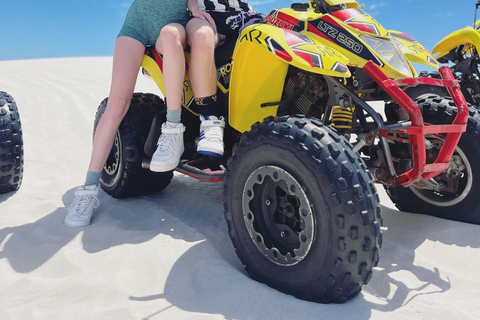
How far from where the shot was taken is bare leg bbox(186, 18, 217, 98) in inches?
109

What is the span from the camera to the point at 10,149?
3586mm

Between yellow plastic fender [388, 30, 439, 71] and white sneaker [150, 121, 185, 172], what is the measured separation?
151 centimetres

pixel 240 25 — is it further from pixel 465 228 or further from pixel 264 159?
pixel 465 228

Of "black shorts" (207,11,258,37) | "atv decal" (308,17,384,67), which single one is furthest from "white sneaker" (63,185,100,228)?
"atv decal" (308,17,384,67)

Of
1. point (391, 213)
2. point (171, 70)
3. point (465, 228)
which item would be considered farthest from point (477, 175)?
point (171, 70)

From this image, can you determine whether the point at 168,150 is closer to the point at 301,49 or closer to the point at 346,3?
the point at 301,49

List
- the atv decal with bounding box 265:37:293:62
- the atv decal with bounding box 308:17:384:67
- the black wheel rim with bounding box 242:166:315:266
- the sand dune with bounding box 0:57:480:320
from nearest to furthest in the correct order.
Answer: the sand dune with bounding box 0:57:480:320, the black wheel rim with bounding box 242:166:315:266, the atv decal with bounding box 265:37:293:62, the atv decal with bounding box 308:17:384:67

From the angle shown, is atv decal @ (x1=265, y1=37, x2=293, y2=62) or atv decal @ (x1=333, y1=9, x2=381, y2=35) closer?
atv decal @ (x1=265, y1=37, x2=293, y2=62)

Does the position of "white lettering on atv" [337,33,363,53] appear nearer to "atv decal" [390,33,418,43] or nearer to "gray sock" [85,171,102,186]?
"atv decal" [390,33,418,43]

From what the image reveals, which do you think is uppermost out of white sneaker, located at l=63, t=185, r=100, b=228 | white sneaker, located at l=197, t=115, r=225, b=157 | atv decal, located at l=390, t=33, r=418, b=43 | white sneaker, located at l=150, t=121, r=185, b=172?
atv decal, located at l=390, t=33, r=418, b=43

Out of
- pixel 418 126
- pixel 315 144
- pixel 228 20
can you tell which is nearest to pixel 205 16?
pixel 228 20

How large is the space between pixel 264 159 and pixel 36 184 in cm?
270

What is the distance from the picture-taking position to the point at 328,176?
1.85 meters

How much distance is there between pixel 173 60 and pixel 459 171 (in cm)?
200
